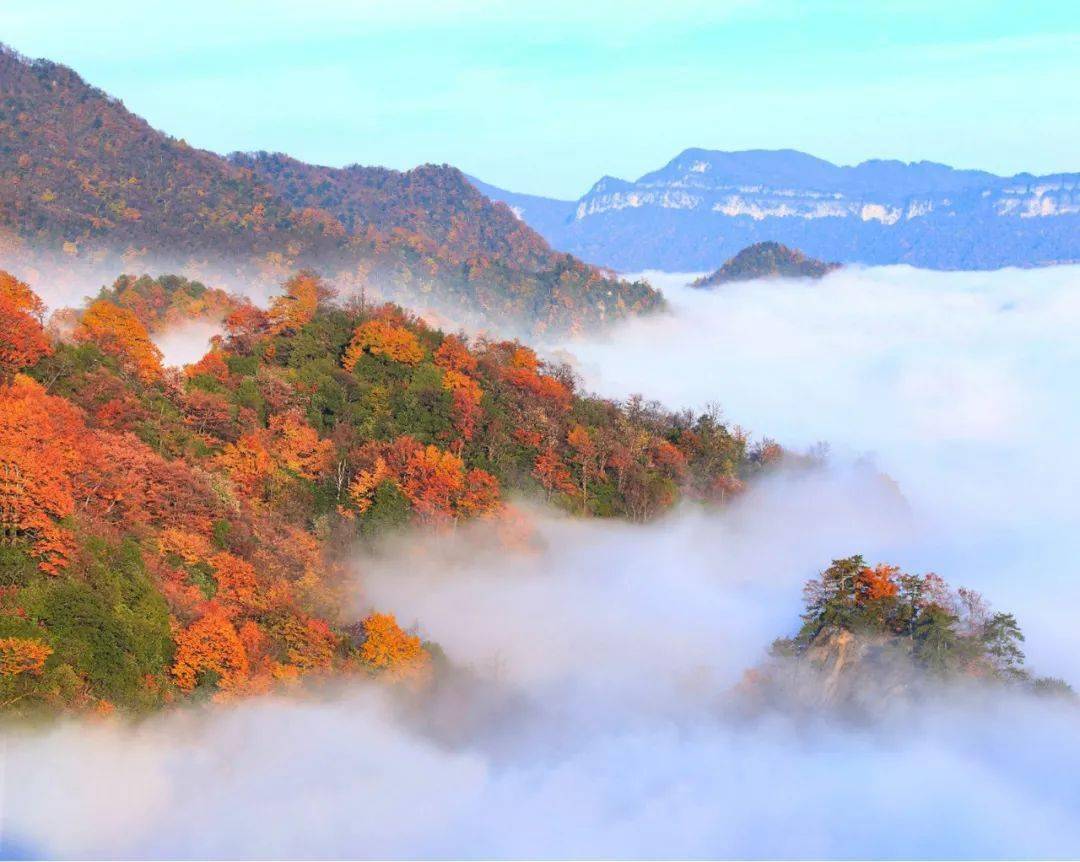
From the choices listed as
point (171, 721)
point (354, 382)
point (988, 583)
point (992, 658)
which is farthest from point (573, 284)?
point (171, 721)

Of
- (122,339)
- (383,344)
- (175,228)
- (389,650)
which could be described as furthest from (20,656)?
(175,228)

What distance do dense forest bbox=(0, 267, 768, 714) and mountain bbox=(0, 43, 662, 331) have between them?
55627 millimetres

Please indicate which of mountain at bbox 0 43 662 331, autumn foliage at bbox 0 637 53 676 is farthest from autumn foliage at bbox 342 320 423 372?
mountain at bbox 0 43 662 331

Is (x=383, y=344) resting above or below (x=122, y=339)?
above

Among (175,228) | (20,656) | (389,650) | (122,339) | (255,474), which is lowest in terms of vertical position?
(389,650)

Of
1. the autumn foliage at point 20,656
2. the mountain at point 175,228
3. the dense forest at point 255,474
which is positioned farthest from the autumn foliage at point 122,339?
the mountain at point 175,228

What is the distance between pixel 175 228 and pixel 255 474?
10252 cm

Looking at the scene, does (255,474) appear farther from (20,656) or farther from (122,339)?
(20,656)

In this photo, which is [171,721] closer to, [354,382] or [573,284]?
[354,382]

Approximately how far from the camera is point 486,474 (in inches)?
2185

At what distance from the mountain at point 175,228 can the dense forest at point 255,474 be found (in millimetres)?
55627

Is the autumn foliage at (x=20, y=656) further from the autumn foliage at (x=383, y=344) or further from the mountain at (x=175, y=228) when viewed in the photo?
the mountain at (x=175, y=228)

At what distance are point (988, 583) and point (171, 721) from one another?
76507 mm

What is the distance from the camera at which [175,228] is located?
143 m
